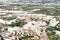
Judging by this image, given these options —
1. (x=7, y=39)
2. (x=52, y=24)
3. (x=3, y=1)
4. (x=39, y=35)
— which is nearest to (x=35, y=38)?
(x=39, y=35)

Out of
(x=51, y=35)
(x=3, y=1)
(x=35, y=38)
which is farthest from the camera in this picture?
(x=3, y=1)

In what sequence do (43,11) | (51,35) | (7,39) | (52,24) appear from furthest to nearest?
(43,11), (52,24), (51,35), (7,39)

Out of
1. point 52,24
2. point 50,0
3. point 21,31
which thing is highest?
point 21,31

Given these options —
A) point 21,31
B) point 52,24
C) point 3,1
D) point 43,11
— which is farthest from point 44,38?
point 3,1

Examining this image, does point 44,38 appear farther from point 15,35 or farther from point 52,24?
point 52,24

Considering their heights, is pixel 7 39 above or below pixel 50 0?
above

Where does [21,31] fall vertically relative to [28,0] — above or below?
above

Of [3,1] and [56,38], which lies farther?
[3,1]

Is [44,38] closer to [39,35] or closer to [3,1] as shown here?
[39,35]

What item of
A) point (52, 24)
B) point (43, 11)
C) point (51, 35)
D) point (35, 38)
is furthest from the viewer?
point (43, 11)
